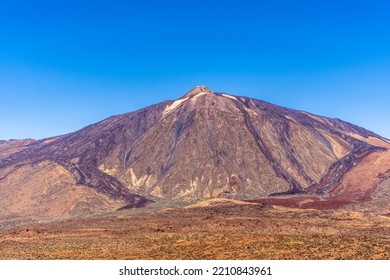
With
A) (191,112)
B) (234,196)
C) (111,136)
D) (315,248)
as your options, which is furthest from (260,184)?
(315,248)

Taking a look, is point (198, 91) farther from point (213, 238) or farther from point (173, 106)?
point (213, 238)

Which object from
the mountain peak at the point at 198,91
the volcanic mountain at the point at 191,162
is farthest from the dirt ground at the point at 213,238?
the mountain peak at the point at 198,91

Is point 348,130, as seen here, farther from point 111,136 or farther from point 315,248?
point 315,248

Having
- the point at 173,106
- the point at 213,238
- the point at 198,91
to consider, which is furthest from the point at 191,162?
the point at 213,238

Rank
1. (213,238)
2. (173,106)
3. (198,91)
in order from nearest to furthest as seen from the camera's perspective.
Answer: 1. (213,238)
2. (173,106)
3. (198,91)

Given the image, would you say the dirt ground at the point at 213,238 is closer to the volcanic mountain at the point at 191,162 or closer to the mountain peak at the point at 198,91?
the volcanic mountain at the point at 191,162

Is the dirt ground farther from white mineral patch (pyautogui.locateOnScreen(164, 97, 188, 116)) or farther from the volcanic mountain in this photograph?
white mineral patch (pyautogui.locateOnScreen(164, 97, 188, 116))
